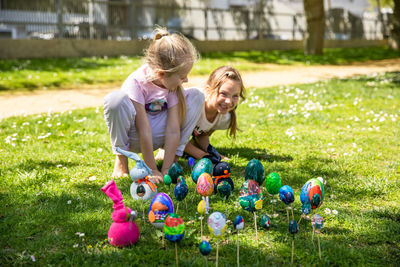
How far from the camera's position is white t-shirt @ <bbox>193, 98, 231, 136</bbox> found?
→ 4613 millimetres

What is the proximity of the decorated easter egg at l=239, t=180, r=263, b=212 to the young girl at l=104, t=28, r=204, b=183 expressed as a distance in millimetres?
1135

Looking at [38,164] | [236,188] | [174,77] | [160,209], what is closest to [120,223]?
[160,209]

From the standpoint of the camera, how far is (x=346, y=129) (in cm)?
600

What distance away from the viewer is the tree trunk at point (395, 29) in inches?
841

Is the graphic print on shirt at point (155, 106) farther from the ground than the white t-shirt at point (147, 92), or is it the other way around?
the white t-shirt at point (147, 92)

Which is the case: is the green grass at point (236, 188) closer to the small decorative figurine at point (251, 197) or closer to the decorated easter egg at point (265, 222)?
the decorated easter egg at point (265, 222)

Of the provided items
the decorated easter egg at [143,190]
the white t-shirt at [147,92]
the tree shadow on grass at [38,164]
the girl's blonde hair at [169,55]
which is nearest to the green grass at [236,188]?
the tree shadow on grass at [38,164]

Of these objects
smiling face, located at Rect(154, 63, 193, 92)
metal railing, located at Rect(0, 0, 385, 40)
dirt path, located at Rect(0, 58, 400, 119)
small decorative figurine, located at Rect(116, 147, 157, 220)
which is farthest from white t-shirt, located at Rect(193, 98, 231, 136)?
metal railing, located at Rect(0, 0, 385, 40)

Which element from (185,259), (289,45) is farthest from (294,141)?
(289,45)

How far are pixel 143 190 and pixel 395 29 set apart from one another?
928 inches

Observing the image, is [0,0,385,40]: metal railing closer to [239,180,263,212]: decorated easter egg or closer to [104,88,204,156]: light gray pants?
[104,88,204,156]: light gray pants

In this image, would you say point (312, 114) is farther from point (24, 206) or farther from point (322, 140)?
point (24, 206)

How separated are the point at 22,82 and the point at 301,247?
9862mm

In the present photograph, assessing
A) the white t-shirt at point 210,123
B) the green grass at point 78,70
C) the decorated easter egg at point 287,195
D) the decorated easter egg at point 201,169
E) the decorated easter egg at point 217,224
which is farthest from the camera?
the green grass at point 78,70
